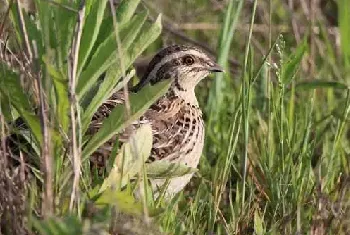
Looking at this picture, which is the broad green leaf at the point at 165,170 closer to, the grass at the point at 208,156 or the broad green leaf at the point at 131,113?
the grass at the point at 208,156

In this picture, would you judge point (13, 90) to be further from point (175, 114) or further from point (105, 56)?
Result: point (175, 114)

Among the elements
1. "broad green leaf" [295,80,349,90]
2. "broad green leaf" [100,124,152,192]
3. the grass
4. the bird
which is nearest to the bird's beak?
the bird

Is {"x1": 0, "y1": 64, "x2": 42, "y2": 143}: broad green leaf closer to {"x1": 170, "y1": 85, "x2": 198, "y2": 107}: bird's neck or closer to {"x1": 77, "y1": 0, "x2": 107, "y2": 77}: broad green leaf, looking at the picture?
{"x1": 77, "y1": 0, "x2": 107, "y2": 77}: broad green leaf

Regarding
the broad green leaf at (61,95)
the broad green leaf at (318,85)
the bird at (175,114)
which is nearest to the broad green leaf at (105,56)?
the broad green leaf at (61,95)

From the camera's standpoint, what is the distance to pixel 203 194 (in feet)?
16.4

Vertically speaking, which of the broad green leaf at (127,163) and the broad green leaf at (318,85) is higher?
the broad green leaf at (318,85)

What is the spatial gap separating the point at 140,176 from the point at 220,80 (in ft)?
6.11

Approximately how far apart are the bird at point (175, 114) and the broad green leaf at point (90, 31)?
703mm

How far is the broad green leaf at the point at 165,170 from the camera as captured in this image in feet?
14.3

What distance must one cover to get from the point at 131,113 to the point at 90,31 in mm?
355

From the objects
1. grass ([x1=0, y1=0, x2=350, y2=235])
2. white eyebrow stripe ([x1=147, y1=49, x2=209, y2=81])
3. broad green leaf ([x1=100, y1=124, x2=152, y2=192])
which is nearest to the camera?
grass ([x1=0, y1=0, x2=350, y2=235])

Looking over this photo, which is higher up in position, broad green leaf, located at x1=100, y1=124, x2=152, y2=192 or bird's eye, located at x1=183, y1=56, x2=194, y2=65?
bird's eye, located at x1=183, y1=56, x2=194, y2=65

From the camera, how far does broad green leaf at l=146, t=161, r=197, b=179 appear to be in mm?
4348

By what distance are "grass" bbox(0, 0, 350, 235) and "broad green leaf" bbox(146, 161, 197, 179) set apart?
10 cm
